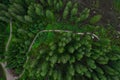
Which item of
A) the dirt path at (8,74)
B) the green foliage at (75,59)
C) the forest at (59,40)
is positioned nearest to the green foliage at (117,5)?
the forest at (59,40)

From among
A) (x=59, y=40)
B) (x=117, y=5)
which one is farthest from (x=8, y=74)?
(x=117, y=5)

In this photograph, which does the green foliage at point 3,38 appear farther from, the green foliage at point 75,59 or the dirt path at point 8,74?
the green foliage at point 75,59

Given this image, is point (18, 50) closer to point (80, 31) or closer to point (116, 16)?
point (80, 31)

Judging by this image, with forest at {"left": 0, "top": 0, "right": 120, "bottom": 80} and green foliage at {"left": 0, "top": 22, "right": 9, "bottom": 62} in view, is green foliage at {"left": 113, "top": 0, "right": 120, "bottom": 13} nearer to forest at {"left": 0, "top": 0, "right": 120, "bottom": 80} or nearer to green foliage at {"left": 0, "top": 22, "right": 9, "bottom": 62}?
forest at {"left": 0, "top": 0, "right": 120, "bottom": 80}

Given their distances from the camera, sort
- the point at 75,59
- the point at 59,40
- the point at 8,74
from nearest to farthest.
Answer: the point at 75,59 < the point at 59,40 < the point at 8,74

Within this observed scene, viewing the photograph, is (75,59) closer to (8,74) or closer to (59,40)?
(59,40)

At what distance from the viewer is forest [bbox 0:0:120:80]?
10.0 meters

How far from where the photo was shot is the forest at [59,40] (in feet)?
32.9

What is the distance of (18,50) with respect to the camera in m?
11.2

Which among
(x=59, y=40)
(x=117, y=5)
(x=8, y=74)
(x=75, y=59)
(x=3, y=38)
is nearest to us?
(x=75, y=59)

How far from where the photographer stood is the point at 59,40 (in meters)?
10.3

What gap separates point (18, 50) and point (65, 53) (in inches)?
101

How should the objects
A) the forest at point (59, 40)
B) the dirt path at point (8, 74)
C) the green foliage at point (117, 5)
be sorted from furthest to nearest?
the green foliage at point (117, 5) < the dirt path at point (8, 74) < the forest at point (59, 40)

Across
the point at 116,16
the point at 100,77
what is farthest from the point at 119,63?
the point at 116,16
